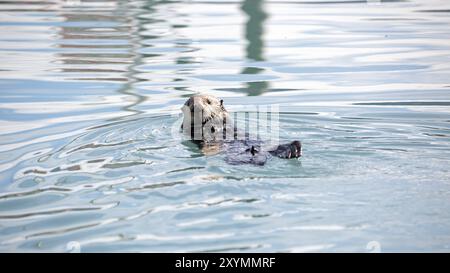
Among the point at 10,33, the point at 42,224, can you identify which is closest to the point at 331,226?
the point at 42,224

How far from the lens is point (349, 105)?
30.6 feet

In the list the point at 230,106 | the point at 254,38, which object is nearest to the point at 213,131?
the point at 230,106

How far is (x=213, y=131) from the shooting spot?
25.0ft

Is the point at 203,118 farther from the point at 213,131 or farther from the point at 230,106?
the point at 230,106

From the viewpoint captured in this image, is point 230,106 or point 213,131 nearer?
point 213,131

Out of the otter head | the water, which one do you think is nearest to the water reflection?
the water

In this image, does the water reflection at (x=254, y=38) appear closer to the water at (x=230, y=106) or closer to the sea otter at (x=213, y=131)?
the water at (x=230, y=106)

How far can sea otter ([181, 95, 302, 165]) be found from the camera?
6809 millimetres

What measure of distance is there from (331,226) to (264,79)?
5767 millimetres

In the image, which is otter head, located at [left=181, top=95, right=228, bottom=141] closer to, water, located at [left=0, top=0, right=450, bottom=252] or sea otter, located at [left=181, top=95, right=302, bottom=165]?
sea otter, located at [left=181, top=95, right=302, bottom=165]

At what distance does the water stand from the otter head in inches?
10.5

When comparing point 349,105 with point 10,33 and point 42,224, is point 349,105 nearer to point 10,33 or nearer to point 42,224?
point 42,224

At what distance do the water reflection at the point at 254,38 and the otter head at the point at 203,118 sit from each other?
7.63ft

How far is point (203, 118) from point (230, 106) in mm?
1793
